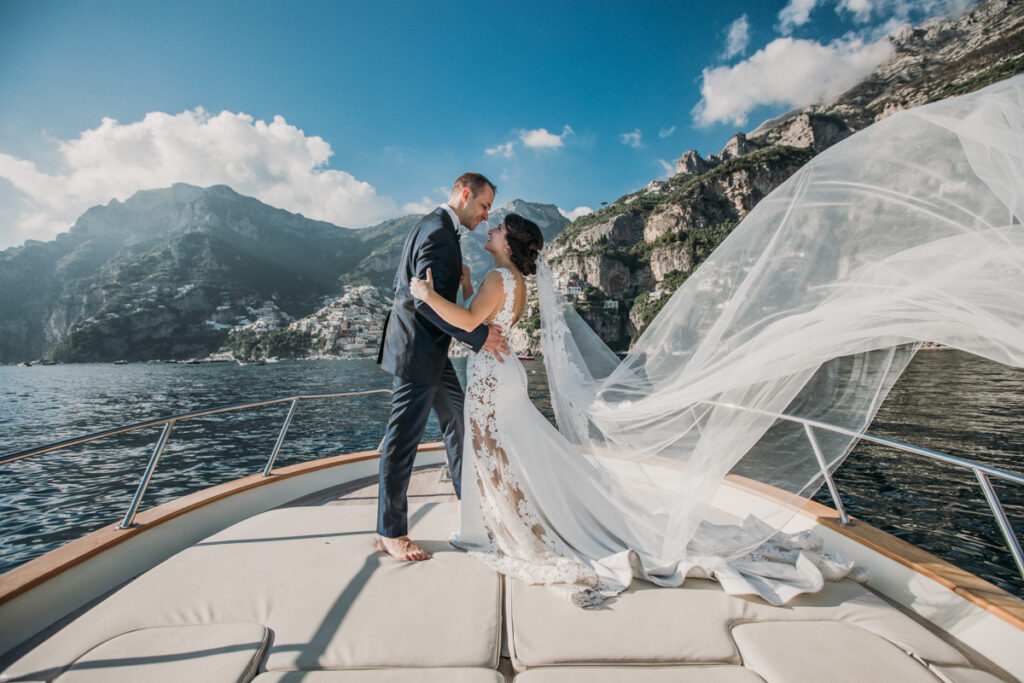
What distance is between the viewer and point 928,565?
166cm

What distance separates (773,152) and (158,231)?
598 ft

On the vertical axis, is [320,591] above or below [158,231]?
below

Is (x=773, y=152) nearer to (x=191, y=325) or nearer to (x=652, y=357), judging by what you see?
(x=652, y=357)

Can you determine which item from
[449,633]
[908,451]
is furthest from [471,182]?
[908,451]

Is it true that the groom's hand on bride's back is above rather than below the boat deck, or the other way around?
above

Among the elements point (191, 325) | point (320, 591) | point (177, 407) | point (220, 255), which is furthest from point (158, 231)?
point (320, 591)

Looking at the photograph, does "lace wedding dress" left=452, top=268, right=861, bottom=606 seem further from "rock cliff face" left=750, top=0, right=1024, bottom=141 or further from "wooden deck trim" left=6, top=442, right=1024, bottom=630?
"rock cliff face" left=750, top=0, right=1024, bottom=141

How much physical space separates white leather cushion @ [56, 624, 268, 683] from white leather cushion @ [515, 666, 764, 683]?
85 centimetres

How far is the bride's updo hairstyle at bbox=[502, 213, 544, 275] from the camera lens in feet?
7.12

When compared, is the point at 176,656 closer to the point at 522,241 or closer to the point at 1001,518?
the point at 522,241

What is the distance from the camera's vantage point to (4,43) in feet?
42.0

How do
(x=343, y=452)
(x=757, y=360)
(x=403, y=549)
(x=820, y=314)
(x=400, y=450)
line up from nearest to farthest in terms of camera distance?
(x=820, y=314) → (x=757, y=360) → (x=403, y=549) → (x=400, y=450) → (x=343, y=452)

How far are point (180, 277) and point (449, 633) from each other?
119445 mm

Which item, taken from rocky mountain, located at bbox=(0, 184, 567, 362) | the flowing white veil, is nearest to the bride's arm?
the flowing white veil
